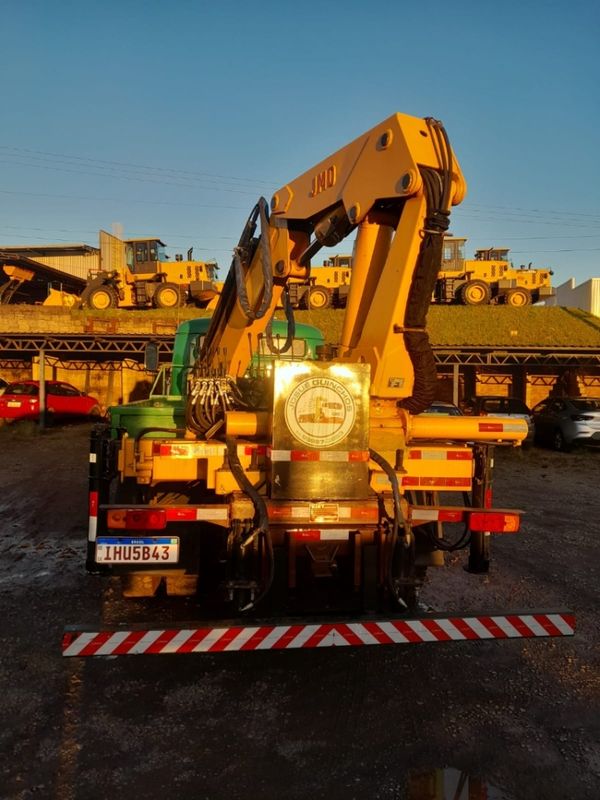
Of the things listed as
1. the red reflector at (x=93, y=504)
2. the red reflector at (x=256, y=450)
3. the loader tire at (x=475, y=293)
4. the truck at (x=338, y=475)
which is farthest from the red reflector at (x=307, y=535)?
the loader tire at (x=475, y=293)

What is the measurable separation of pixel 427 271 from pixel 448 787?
9.99 feet

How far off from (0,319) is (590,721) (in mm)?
25758

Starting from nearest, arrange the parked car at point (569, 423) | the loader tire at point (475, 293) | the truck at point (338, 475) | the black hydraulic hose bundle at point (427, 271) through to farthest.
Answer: the truck at point (338, 475)
the black hydraulic hose bundle at point (427, 271)
the parked car at point (569, 423)
the loader tire at point (475, 293)

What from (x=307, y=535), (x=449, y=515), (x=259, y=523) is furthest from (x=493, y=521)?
(x=259, y=523)

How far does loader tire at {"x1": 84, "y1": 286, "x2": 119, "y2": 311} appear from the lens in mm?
26953

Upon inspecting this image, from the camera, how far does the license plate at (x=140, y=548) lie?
340 cm

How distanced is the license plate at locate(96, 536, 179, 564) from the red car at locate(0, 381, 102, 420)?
55.6 feet

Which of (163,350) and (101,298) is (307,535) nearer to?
(163,350)

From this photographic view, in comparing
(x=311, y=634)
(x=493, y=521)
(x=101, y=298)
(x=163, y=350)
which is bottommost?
(x=311, y=634)

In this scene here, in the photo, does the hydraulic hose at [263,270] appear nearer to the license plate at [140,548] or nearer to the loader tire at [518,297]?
the license plate at [140,548]

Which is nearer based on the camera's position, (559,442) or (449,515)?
(449,515)

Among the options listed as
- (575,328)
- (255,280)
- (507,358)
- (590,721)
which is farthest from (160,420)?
(575,328)

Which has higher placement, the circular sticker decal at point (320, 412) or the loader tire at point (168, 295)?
the loader tire at point (168, 295)

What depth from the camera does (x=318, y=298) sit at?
27188mm
